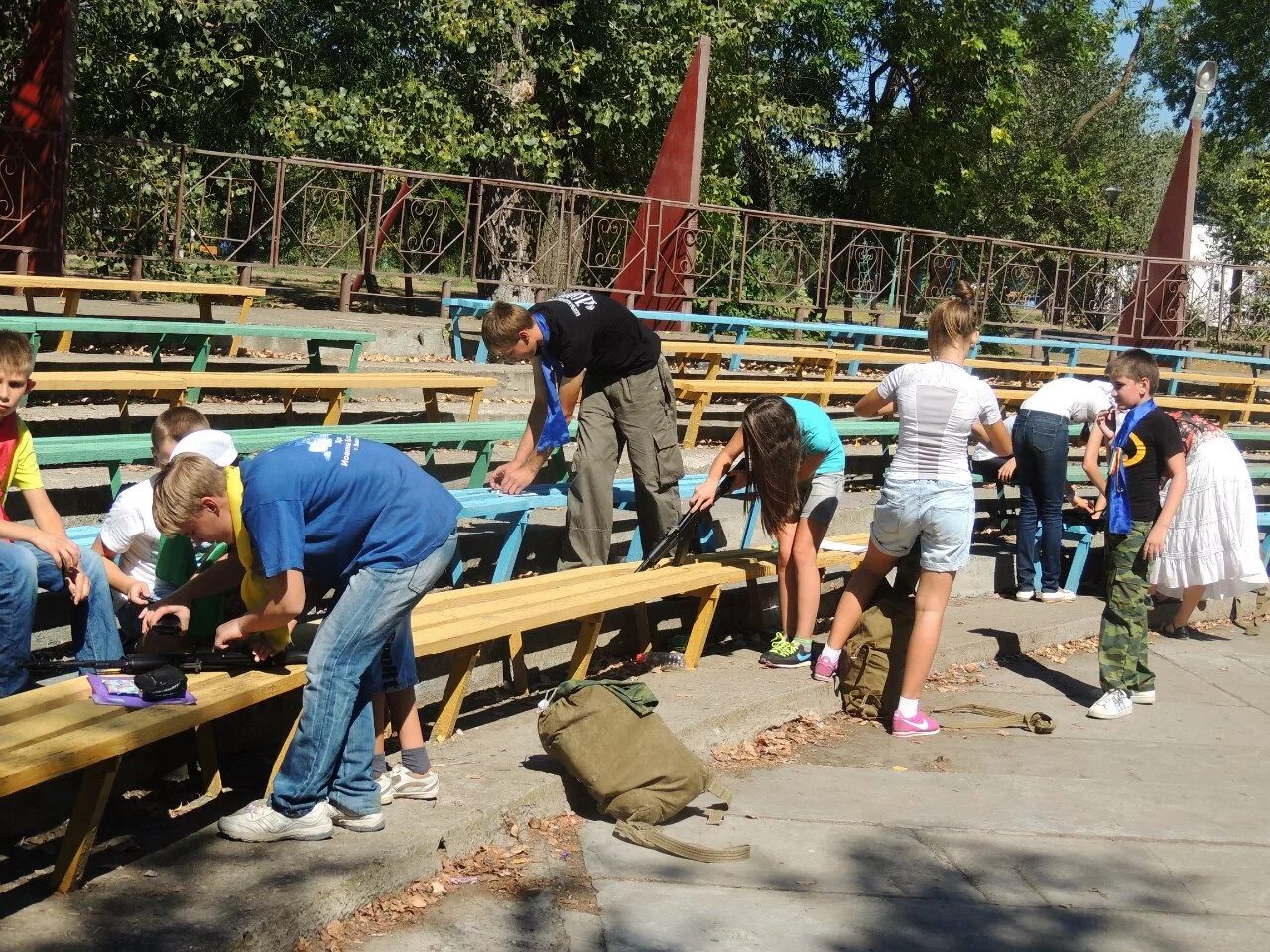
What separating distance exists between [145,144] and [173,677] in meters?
8.56

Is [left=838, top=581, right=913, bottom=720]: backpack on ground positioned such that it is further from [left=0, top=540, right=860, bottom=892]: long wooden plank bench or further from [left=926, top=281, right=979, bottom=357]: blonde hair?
[left=926, top=281, right=979, bottom=357]: blonde hair

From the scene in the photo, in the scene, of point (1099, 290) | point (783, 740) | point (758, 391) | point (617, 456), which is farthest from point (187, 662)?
point (1099, 290)

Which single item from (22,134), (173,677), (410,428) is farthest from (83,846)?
(22,134)

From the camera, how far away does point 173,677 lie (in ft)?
11.9

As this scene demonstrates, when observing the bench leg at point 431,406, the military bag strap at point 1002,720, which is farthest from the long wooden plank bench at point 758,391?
the military bag strap at point 1002,720

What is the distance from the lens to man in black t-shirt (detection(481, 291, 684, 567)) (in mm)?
5953

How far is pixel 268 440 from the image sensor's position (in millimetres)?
6461

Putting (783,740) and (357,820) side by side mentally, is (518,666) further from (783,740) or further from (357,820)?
(357,820)

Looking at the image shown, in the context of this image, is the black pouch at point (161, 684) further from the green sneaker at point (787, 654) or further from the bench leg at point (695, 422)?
the bench leg at point (695, 422)

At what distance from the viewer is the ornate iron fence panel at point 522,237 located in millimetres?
12562

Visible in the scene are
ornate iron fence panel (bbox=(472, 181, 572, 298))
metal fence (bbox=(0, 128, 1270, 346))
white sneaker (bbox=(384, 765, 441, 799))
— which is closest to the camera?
white sneaker (bbox=(384, 765, 441, 799))

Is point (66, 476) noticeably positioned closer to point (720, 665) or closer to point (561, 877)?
point (720, 665)

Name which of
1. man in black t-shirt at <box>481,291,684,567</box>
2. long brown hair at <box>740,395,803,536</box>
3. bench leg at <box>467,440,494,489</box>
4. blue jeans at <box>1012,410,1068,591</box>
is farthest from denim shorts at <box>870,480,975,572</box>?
bench leg at <box>467,440,494,489</box>

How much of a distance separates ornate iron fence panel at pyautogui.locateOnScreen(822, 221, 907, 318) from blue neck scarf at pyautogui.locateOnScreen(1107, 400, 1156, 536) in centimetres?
924
